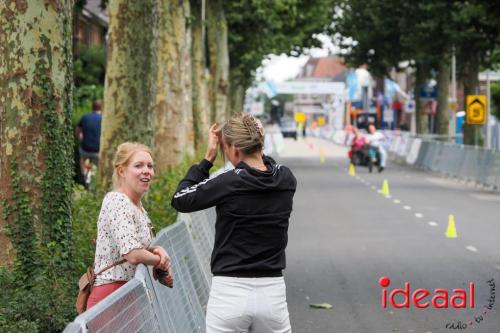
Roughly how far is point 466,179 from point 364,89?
106m

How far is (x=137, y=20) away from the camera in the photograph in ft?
52.2

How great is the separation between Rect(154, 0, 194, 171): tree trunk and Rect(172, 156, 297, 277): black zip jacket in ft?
63.9

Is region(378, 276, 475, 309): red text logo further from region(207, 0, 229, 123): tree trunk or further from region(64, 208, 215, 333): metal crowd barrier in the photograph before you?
region(207, 0, 229, 123): tree trunk

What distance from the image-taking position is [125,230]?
21.6ft

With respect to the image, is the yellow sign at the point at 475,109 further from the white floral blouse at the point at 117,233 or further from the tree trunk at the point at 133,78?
the white floral blouse at the point at 117,233

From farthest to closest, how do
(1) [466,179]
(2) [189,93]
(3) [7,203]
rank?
(1) [466,179]
(2) [189,93]
(3) [7,203]

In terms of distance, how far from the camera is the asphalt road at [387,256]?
11.2 meters

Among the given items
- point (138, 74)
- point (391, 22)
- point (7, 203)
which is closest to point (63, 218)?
point (7, 203)

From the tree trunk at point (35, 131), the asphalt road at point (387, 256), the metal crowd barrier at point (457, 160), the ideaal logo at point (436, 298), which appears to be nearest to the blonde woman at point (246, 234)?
the tree trunk at point (35, 131)

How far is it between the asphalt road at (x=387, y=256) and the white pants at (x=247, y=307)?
480 centimetres

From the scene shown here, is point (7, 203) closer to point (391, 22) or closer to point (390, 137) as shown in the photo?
point (391, 22)

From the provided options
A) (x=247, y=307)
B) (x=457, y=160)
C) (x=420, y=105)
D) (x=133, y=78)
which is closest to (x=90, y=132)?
(x=133, y=78)

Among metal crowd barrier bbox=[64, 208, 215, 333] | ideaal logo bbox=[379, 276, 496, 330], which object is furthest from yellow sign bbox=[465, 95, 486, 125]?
metal crowd barrier bbox=[64, 208, 215, 333]

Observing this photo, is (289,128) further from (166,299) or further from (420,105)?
(166,299)
